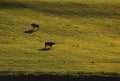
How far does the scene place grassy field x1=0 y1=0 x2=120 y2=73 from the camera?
4925cm

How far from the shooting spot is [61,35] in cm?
6575

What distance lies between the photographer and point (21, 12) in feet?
246

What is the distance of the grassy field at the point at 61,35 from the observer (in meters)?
49.2

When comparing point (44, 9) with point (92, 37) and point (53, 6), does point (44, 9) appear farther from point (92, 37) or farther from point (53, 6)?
point (92, 37)
